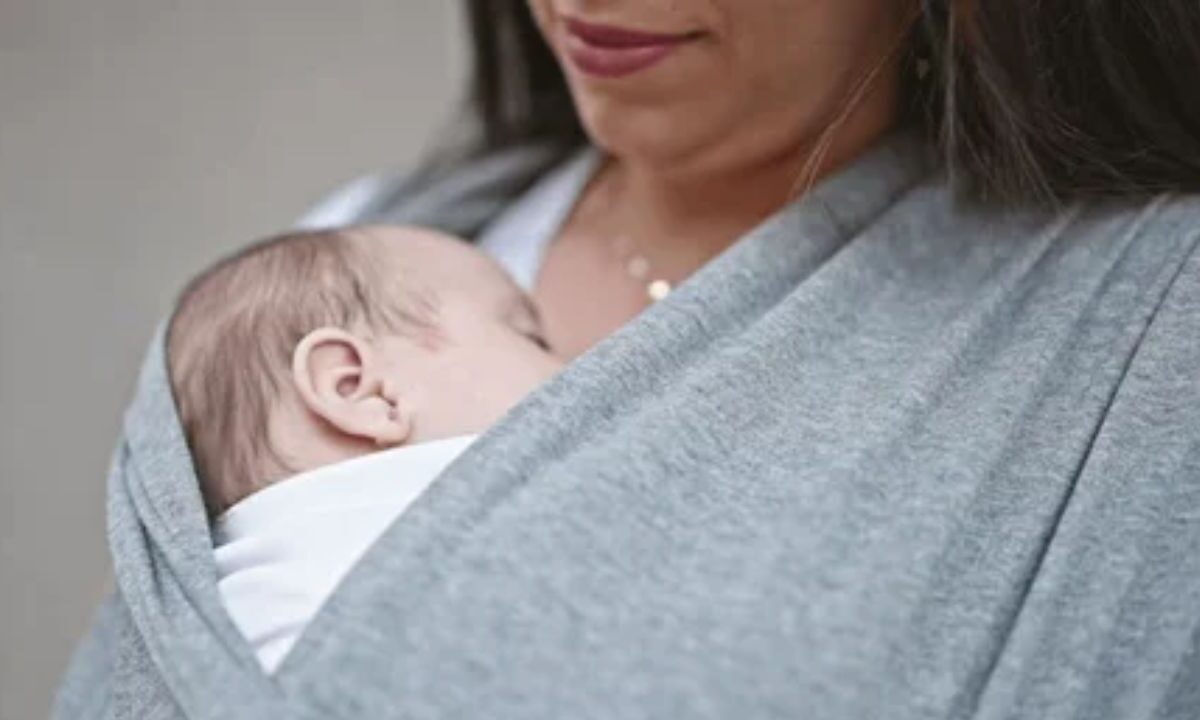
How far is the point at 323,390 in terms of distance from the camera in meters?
0.97

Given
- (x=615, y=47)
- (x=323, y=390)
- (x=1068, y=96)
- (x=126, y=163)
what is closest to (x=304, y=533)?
(x=323, y=390)

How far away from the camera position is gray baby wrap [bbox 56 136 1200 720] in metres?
0.81

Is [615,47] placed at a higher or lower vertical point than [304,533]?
higher

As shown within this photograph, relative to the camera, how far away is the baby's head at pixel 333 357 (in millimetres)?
968

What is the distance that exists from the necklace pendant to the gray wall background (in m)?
A: 0.85

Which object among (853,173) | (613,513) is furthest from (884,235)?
(613,513)

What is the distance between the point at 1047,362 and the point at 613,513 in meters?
0.26

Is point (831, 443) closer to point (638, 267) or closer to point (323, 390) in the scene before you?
point (323, 390)

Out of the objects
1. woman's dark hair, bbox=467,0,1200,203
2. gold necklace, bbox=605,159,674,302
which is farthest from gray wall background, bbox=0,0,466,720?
woman's dark hair, bbox=467,0,1200,203

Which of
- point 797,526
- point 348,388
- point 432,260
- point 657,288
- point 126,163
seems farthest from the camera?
point 126,163

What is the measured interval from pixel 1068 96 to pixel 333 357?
0.47 meters

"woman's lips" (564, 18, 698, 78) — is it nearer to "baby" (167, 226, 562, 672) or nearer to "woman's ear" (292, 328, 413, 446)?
"baby" (167, 226, 562, 672)

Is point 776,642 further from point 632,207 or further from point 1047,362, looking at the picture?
point 632,207

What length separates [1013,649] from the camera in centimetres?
86
